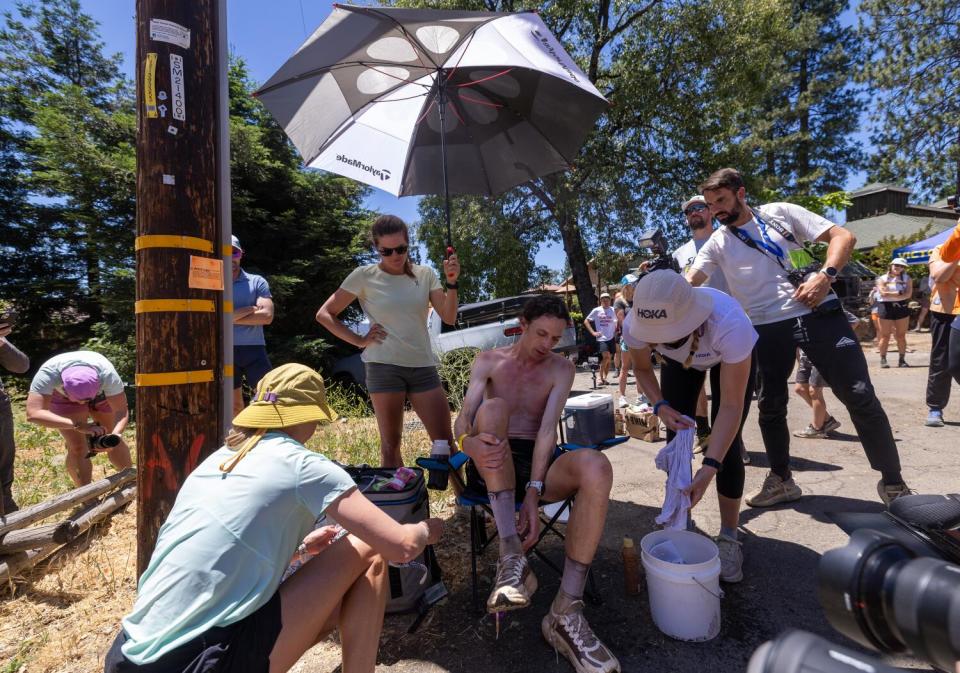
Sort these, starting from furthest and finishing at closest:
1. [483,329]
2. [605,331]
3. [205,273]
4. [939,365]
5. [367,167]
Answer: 1. [605,331]
2. [483,329]
3. [939,365]
4. [367,167]
5. [205,273]

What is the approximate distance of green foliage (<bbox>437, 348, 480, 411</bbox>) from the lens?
6331 millimetres

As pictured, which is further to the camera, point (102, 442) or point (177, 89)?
point (102, 442)

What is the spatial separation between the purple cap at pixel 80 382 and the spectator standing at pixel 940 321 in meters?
6.28

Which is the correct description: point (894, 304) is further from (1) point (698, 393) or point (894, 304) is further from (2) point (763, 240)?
(1) point (698, 393)

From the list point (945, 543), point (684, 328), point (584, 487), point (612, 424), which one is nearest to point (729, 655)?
point (584, 487)

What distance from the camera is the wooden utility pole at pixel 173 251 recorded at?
1.96 m

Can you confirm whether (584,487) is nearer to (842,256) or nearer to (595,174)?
(842,256)

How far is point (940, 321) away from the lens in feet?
14.5

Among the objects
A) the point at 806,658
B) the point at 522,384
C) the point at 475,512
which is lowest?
the point at 475,512

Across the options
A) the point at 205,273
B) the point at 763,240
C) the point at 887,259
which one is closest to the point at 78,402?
the point at 205,273

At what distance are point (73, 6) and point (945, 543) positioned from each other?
23.1 m

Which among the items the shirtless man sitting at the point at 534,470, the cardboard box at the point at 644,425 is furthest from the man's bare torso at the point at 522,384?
the cardboard box at the point at 644,425

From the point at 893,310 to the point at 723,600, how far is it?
8582mm

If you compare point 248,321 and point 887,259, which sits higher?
point 887,259
